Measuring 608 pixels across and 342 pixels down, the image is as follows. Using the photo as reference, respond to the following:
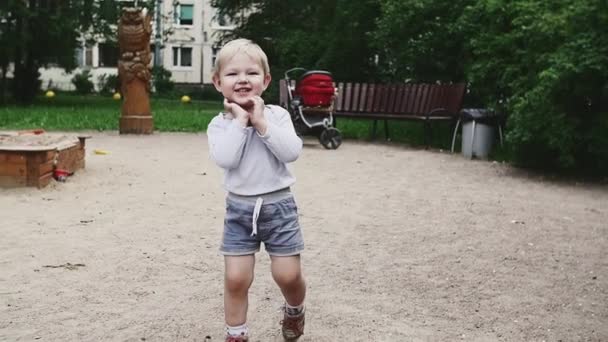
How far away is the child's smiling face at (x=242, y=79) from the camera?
3508 millimetres

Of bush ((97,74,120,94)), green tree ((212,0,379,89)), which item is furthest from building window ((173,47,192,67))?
green tree ((212,0,379,89))

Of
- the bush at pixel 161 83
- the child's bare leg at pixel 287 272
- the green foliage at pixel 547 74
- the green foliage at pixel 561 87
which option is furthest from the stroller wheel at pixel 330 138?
the bush at pixel 161 83

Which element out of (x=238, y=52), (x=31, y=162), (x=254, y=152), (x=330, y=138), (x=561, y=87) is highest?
(x=238, y=52)

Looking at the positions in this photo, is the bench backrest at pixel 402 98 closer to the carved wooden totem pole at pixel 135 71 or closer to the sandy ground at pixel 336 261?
the carved wooden totem pole at pixel 135 71

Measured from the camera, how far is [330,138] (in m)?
14.5

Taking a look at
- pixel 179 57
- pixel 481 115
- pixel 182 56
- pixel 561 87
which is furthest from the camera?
pixel 182 56

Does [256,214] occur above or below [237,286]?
above

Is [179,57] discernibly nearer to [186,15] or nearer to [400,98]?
[186,15]

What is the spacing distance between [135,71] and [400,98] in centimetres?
515

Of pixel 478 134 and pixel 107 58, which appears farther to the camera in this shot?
pixel 107 58

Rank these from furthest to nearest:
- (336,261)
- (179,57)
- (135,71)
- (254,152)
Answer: (179,57) → (135,71) → (336,261) → (254,152)

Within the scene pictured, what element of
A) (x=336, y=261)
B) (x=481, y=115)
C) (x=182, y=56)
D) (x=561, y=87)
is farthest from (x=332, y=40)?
(x=182, y=56)

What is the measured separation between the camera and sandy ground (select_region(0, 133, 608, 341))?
4242 mm

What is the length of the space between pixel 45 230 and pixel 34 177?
2.03 m
